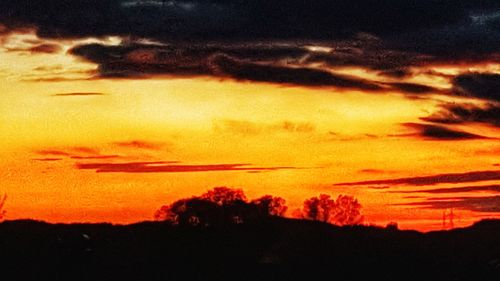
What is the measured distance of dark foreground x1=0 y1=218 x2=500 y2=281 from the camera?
99.3 m

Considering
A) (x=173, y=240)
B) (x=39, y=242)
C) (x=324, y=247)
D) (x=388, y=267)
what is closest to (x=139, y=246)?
(x=173, y=240)

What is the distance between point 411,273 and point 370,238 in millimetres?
33382

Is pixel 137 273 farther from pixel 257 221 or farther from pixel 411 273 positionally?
pixel 257 221

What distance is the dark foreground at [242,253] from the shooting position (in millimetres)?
99312

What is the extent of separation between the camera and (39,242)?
118 metres

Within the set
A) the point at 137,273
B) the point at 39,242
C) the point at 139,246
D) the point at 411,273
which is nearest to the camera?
the point at 137,273

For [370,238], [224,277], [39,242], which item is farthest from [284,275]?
[370,238]

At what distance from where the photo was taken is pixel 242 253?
411ft

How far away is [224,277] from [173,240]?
72.0ft

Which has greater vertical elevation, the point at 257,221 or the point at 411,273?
the point at 257,221

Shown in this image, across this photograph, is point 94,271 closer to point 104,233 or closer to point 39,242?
point 39,242

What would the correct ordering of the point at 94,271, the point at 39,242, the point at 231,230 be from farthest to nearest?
the point at 231,230 < the point at 39,242 < the point at 94,271

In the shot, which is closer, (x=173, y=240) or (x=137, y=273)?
(x=137, y=273)

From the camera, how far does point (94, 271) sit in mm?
94688
